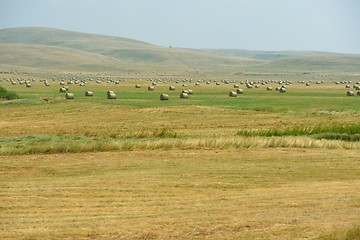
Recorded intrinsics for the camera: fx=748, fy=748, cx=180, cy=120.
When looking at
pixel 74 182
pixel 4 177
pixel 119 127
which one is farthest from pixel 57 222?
pixel 119 127

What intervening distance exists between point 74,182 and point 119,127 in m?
17.9

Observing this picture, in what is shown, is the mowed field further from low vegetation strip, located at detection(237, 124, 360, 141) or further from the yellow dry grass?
low vegetation strip, located at detection(237, 124, 360, 141)

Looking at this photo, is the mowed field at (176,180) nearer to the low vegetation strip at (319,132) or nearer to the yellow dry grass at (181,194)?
the yellow dry grass at (181,194)

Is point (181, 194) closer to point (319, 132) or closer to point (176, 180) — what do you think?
point (176, 180)

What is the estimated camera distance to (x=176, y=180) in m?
23.5

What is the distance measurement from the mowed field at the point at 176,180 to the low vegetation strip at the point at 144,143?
0.04 metres

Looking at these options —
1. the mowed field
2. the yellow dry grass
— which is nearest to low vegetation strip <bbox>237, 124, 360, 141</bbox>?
the mowed field

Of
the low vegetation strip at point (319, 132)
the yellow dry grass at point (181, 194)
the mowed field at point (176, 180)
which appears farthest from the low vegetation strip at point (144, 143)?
the low vegetation strip at point (319, 132)

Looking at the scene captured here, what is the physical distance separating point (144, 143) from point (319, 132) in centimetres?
982

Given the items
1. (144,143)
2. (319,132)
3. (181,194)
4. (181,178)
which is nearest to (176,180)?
(181,178)

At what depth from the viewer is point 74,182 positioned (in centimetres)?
2280

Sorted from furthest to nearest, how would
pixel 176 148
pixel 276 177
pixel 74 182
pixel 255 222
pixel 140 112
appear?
pixel 140 112 → pixel 176 148 → pixel 276 177 → pixel 74 182 → pixel 255 222

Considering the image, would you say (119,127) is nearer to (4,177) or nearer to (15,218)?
(4,177)

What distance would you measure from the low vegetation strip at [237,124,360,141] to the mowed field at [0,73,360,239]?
0.26m
